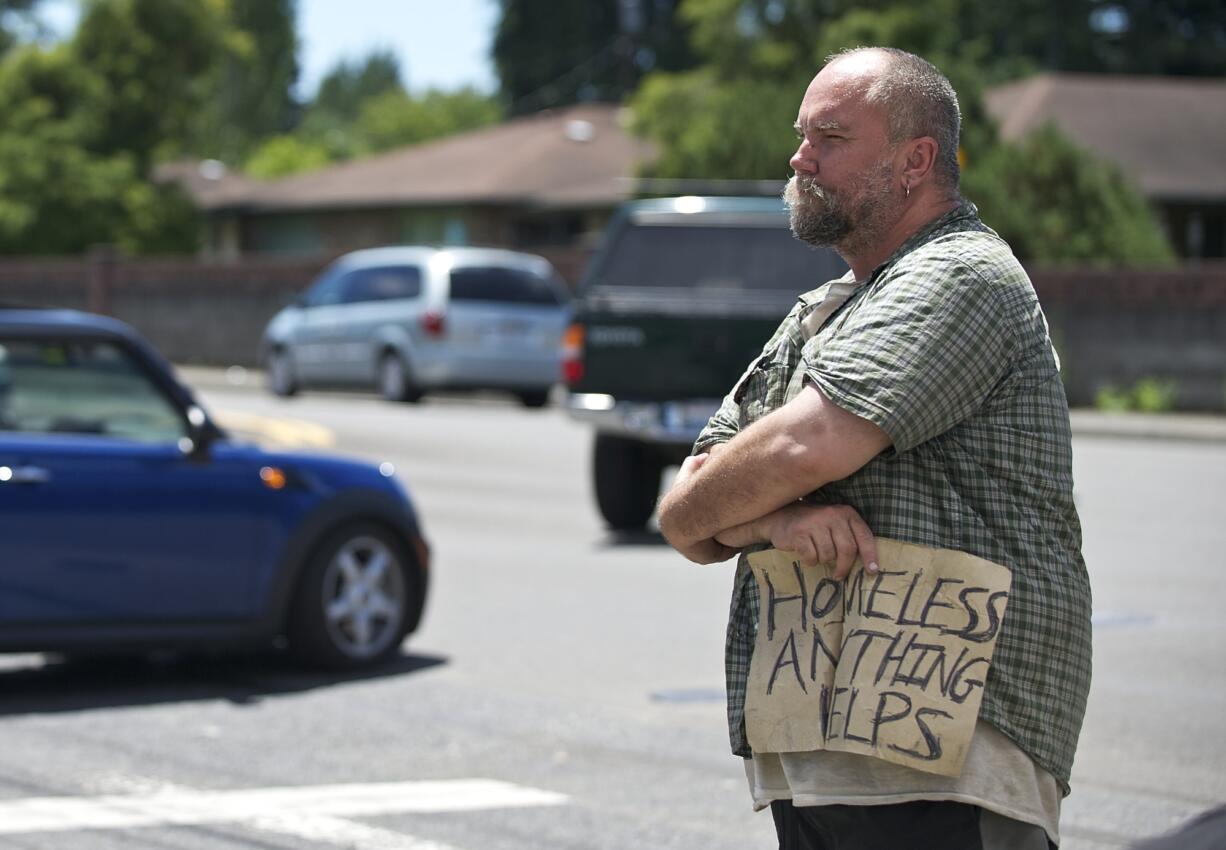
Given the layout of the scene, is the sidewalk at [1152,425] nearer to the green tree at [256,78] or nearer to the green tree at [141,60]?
the green tree at [141,60]

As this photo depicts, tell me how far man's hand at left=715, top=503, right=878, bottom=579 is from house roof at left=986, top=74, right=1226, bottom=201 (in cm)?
3788

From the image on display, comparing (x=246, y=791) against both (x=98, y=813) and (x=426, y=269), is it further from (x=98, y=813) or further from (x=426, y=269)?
(x=426, y=269)

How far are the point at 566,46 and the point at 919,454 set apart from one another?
Result: 239ft

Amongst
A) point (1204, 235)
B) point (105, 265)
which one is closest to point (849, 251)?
point (105, 265)

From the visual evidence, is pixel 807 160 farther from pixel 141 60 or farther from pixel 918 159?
pixel 141 60

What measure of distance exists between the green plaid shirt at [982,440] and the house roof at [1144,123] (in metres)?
37.8

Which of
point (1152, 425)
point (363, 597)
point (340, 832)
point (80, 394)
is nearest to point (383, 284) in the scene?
point (1152, 425)

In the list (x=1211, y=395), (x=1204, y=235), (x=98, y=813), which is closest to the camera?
(x=98, y=813)

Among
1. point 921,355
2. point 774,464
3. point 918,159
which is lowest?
point 774,464

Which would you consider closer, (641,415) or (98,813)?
(98,813)

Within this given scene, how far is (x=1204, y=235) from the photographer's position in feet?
142

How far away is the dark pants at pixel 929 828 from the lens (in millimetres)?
2984

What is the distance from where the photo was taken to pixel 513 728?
24.6 feet

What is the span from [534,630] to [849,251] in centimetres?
680
